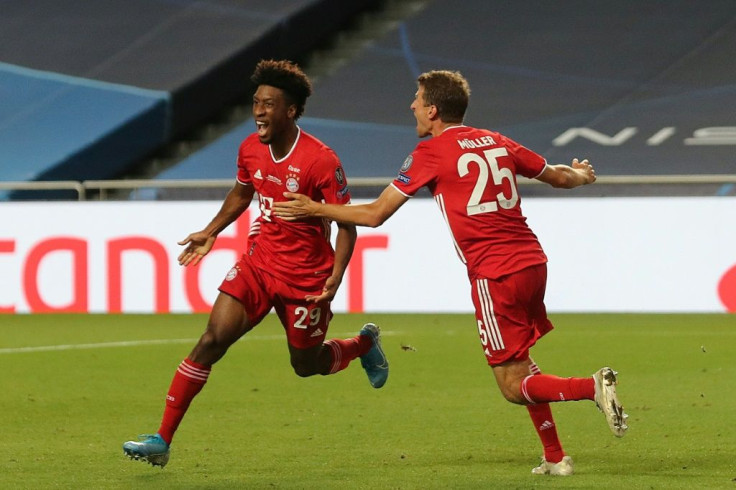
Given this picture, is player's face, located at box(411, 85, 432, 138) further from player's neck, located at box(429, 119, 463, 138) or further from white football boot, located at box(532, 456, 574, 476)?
white football boot, located at box(532, 456, 574, 476)

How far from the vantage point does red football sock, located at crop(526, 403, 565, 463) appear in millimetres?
5996

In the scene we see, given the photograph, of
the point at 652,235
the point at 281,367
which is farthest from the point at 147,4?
the point at 281,367

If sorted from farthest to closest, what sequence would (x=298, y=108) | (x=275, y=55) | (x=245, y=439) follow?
1. (x=275, y=55)
2. (x=245, y=439)
3. (x=298, y=108)

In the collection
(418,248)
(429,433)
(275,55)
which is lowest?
(429,433)

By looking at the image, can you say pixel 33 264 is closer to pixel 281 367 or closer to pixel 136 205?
pixel 136 205

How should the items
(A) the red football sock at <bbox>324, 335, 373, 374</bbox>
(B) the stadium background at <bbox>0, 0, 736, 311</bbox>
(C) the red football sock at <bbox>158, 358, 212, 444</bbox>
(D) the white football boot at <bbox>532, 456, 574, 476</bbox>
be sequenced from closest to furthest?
1. (D) the white football boot at <bbox>532, 456, 574, 476</bbox>
2. (C) the red football sock at <bbox>158, 358, 212, 444</bbox>
3. (A) the red football sock at <bbox>324, 335, 373, 374</bbox>
4. (B) the stadium background at <bbox>0, 0, 736, 311</bbox>

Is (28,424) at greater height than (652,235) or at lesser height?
lesser

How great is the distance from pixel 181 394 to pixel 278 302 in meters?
0.74

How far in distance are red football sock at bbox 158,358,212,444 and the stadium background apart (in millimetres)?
10203

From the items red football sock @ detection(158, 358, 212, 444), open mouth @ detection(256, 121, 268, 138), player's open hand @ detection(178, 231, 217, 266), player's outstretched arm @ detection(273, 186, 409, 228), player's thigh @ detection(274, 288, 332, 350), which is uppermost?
open mouth @ detection(256, 121, 268, 138)

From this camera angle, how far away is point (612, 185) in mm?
14727

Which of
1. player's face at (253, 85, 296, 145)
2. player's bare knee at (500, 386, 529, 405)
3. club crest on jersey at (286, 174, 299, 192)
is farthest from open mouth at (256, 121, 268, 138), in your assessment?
player's bare knee at (500, 386, 529, 405)

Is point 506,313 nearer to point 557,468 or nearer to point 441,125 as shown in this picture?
point 557,468

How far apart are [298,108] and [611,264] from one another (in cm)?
742
